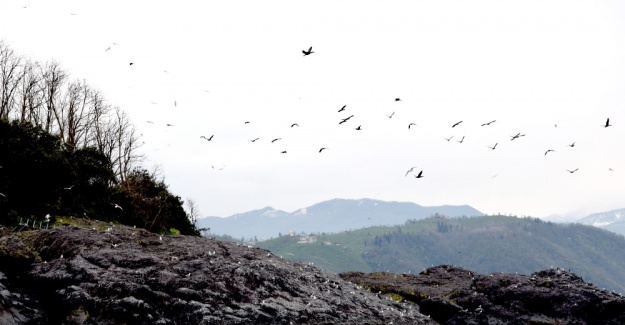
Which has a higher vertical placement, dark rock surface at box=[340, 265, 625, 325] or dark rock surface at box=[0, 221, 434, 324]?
dark rock surface at box=[0, 221, 434, 324]

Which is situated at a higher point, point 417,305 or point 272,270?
point 272,270

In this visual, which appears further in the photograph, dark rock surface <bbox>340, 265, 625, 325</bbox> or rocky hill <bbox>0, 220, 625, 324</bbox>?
dark rock surface <bbox>340, 265, 625, 325</bbox>

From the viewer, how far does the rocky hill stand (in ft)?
34.0

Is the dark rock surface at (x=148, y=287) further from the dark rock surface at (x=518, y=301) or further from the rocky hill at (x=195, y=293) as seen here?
the dark rock surface at (x=518, y=301)

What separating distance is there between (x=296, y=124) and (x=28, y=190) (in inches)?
545

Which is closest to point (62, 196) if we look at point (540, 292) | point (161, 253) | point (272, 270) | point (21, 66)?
point (161, 253)

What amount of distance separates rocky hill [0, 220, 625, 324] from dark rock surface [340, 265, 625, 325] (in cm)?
4

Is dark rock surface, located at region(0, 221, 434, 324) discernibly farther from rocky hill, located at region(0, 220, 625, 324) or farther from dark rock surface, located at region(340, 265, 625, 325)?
dark rock surface, located at region(340, 265, 625, 325)

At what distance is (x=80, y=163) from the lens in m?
32.2

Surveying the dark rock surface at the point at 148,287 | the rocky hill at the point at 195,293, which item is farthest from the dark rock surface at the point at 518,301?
the dark rock surface at the point at 148,287

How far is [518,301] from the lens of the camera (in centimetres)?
1889

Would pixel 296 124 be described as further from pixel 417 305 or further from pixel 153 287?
pixel 153 287

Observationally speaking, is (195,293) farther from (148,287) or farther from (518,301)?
(518,301)

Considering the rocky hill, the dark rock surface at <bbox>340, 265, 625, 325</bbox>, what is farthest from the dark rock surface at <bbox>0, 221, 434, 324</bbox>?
the dark rock surface at <bbox>340, 265, 625, 325</bbox>
